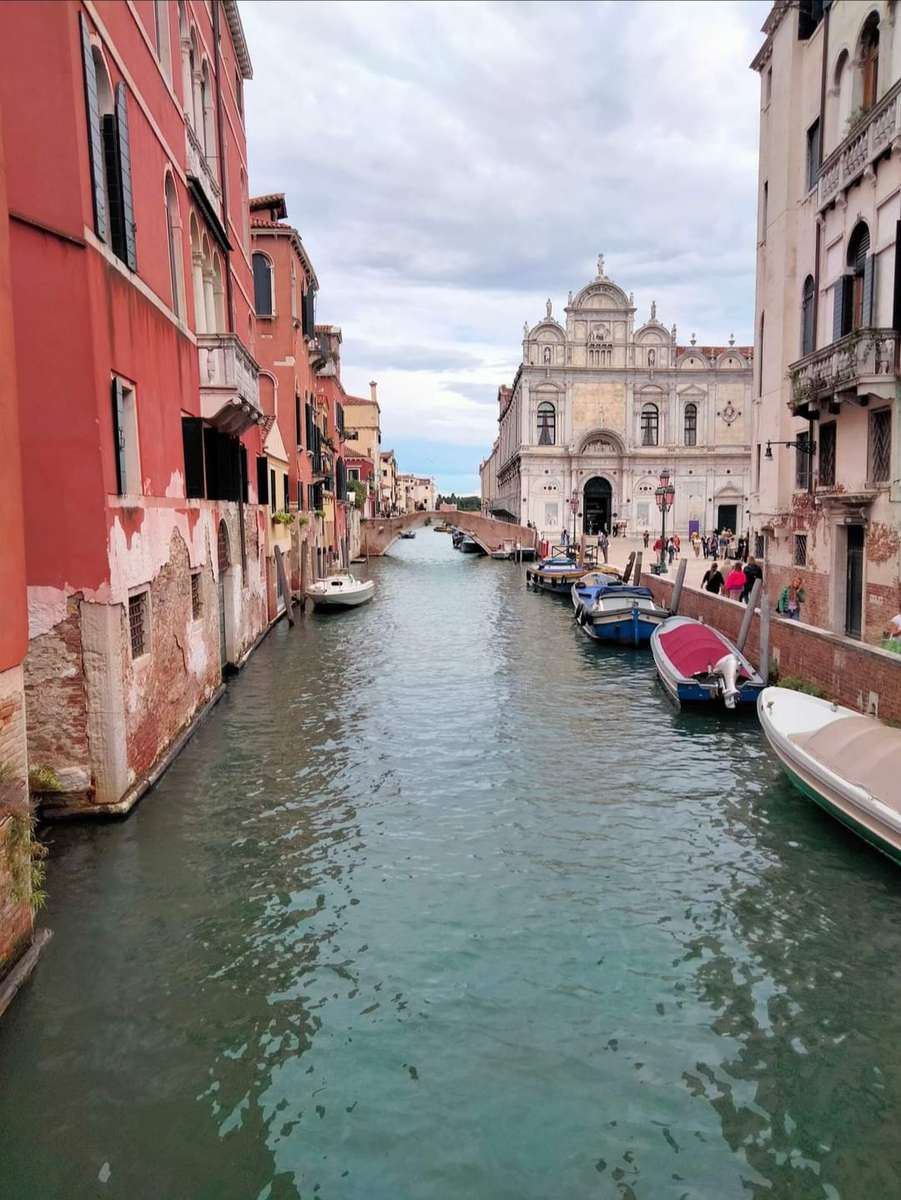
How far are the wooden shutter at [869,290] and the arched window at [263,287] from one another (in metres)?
15.7

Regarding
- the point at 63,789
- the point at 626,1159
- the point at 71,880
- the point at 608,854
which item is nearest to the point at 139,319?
the point at 63,789

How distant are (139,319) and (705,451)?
44.7 metres

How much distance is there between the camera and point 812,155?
1525 cm

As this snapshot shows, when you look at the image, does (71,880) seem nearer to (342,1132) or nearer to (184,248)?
(342,1132)

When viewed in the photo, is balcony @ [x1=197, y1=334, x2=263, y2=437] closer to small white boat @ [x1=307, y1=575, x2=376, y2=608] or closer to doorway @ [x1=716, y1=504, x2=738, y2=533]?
small white boat @ [x1=307, y1=575, x2=376, y2=608]

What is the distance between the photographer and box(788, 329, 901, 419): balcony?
37.8 feet

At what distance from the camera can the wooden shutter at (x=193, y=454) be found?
1049cm

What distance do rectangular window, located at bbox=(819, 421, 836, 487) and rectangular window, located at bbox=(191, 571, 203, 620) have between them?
9.70 meters

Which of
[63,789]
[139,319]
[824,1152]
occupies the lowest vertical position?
[824,1152]

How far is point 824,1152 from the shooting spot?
13.7 feet

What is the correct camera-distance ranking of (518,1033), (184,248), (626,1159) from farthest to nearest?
(184,248), (518,1033), (626,1159)

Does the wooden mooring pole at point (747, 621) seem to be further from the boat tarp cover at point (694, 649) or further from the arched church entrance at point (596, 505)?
the arched church entrance at point (596, 505)

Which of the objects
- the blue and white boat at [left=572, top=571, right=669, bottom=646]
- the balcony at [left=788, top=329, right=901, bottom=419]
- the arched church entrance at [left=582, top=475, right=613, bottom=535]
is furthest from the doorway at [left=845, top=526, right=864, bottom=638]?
the arched church entrance at [left=582, top=475, right=613, bottom=535]

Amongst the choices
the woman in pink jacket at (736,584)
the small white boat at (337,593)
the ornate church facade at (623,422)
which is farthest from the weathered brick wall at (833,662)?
the ornate church facade at (623,422)
